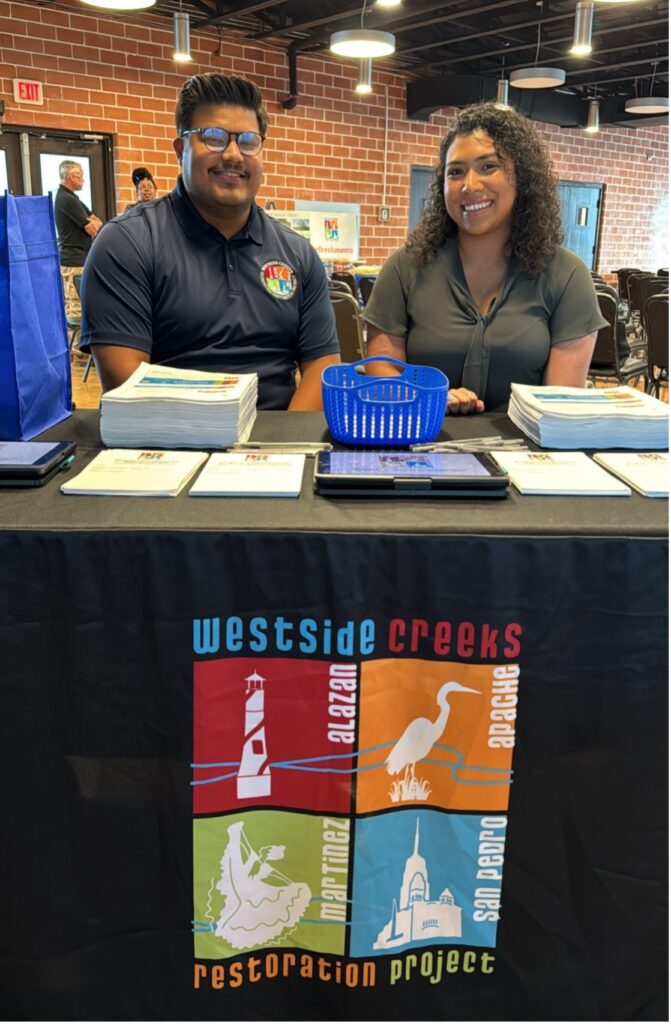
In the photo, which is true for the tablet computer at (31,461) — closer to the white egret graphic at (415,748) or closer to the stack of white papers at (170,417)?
the stack of white papers at (170,417)

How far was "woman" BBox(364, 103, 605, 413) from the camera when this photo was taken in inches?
80.0

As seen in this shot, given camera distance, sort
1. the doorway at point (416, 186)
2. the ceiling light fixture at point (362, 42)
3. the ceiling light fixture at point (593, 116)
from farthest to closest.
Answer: the ceiling light fixture at point (593, 116) < the doorway at point (416, 186) < the ceiling light fixture at point (362, 42)

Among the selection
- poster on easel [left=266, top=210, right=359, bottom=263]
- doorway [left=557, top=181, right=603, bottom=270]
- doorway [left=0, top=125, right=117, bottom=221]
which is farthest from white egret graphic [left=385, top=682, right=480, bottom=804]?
doorway [left=557, top=181, right=603, bottom=270]

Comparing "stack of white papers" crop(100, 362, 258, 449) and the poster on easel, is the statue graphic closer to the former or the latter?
"stack of white papers" crop(100, 362, 258, 449)

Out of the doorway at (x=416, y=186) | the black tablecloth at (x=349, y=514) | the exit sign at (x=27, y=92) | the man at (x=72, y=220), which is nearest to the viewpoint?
the black tablecloth at (x=349, y=514)

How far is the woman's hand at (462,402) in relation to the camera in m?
1.78

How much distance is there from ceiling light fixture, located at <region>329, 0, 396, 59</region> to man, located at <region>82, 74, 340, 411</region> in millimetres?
4289

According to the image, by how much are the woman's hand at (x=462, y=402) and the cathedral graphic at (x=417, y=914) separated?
94 cm

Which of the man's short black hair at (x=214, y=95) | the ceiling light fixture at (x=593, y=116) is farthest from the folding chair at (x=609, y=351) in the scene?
the ceiling light fixture at (x=593, y=116)

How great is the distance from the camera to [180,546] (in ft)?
3.45

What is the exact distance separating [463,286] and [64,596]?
1409mm

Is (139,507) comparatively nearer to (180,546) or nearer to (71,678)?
(180,546)

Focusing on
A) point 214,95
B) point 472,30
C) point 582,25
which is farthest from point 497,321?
point 472,30

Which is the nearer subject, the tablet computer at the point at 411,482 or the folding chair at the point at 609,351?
the tablet computer at the point at 411,482
